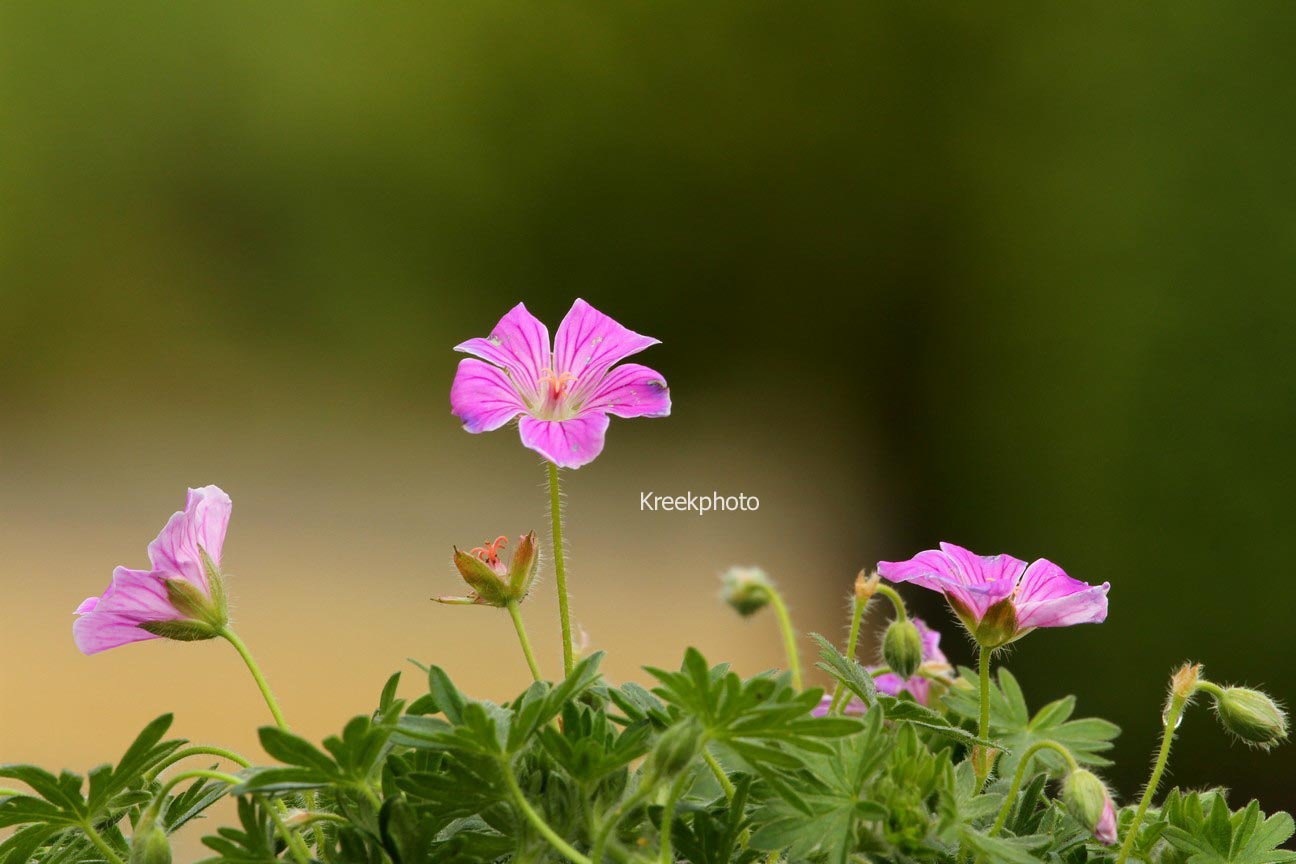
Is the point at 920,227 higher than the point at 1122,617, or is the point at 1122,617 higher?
the point at 920,227

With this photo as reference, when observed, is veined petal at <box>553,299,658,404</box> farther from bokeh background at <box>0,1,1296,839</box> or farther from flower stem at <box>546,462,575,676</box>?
bokeh background at <box>0,1,1296,839</box>

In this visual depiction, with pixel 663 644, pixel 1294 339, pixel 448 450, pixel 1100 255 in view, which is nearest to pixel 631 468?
pixel 448 450

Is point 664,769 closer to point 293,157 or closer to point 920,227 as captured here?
point 920,227

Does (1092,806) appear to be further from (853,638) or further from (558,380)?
(558,380)

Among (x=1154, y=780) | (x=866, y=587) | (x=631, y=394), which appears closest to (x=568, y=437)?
(x=631, y=394)

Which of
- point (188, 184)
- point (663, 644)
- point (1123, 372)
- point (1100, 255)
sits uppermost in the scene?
point (188, 184)

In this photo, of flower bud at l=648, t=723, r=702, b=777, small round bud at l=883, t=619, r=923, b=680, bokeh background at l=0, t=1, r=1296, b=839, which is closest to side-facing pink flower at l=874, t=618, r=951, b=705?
small round bud at l=883, t=619, r=923, b=680
